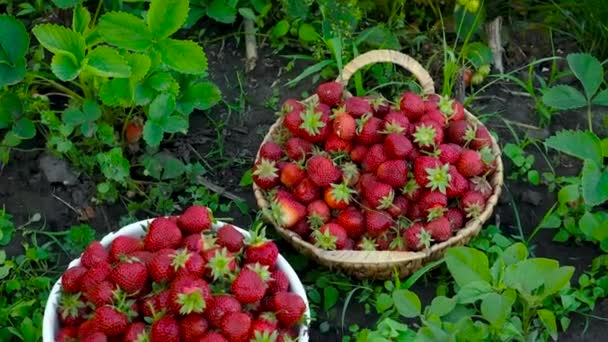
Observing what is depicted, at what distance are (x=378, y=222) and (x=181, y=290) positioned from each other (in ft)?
1.88

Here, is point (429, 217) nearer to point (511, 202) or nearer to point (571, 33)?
point (511, 202)

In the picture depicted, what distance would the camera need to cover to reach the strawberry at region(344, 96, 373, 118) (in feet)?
8.20

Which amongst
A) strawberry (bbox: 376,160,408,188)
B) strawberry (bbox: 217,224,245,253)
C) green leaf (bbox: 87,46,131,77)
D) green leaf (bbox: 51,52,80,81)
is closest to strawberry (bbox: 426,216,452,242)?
strawberry (bbox: 376,160,408,188)

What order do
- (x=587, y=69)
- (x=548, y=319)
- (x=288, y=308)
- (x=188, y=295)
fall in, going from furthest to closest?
(x=587, y=69), (x=548, y=319), (x=288, y=308), (x=188, y=295)

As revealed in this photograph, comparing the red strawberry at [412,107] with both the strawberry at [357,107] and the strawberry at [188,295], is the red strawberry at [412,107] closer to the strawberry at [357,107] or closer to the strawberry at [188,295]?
the strawberry at [357,107]

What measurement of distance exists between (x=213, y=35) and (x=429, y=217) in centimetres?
109

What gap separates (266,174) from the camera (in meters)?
2.45

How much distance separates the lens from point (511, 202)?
2682 mm

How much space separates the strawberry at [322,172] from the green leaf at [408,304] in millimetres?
384

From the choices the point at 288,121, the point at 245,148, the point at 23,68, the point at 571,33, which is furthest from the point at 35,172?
the point at 571,33

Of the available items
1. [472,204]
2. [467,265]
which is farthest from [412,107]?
[467,265]

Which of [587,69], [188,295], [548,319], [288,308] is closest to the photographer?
[188,295]

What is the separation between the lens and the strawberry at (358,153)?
97.0 inches

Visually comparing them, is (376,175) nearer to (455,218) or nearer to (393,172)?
(393,172)
